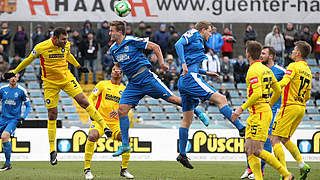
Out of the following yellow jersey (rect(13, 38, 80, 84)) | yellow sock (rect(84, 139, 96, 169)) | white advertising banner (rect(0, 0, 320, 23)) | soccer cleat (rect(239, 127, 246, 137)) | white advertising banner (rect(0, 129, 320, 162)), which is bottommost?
white advertising banner (rect(0, 129, 320, 162))

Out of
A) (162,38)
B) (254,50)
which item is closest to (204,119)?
(254,50)

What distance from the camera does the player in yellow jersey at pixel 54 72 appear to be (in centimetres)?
1239

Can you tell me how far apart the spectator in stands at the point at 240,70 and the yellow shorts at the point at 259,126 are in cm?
1428

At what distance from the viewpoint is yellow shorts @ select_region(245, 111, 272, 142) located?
9.86 metres

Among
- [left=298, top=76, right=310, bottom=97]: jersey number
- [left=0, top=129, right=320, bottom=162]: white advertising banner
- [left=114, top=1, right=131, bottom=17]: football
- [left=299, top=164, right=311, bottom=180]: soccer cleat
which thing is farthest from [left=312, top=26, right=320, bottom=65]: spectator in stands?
[left=299, top=164, right=311, bottom=180]: soccer cleat

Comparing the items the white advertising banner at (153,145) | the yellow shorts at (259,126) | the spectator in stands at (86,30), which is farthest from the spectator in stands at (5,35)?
the yellow shorts at (259,126)

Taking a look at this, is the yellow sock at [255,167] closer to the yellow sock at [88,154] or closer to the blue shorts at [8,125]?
the yellow sock at [88,154]

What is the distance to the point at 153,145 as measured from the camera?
19266mm

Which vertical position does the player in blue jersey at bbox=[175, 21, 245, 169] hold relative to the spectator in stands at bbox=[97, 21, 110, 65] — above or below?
below

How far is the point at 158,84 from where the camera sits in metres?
11.5

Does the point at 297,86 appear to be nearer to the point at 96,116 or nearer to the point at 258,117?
the point at 258,117

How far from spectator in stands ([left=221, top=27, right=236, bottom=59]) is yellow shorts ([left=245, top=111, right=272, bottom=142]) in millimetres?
15001

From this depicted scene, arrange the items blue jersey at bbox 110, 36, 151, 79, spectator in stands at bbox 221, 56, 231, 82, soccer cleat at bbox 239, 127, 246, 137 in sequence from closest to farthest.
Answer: soccer cleat at bbox 239, 127, 246, 137 < blue jersey at bbox 110, 36, 151, 79 < spectator in stands at bbox 221, 56, 231, 82

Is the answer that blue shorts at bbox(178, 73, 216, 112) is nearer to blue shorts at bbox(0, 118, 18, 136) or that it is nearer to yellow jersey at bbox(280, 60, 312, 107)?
yellow jersey at bbox(280, 60, 312, 107)
